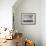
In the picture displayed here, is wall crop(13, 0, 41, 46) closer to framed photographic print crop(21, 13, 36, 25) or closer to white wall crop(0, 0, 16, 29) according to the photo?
framed photographic print crop(21, 13, 36, 25)

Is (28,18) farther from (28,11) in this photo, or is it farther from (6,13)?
Answer: (6,13)

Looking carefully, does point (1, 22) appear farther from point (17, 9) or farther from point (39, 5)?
point (39, 5)

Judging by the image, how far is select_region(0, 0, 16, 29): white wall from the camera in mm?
4949

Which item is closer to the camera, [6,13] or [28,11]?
[6,13]

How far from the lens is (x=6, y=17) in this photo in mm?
5020

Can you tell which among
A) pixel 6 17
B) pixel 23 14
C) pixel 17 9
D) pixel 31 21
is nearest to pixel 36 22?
pixel 31 21

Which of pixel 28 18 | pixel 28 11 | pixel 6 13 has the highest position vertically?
pixel 28 11

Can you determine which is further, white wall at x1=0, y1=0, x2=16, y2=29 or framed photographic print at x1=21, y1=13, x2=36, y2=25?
framed photographic print at x1=21, y1=13, x2=36, y2=25

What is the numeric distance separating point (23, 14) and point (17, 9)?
411 millimetres

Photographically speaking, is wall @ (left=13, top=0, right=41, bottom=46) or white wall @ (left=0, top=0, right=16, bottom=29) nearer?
white wall @ (left=0, top=0, right=16, bottom=29)

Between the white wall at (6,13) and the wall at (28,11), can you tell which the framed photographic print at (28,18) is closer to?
the wall at (28,11)

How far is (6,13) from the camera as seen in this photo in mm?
5000

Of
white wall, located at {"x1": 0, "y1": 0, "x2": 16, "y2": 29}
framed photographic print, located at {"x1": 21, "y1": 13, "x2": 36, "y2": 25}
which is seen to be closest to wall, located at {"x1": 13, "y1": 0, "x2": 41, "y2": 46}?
framed photographic print, located at {"x1": 21, "y1": 13, "x2": 36, "y2": 25}

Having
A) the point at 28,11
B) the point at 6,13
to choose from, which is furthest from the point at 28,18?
the point at 6,13
